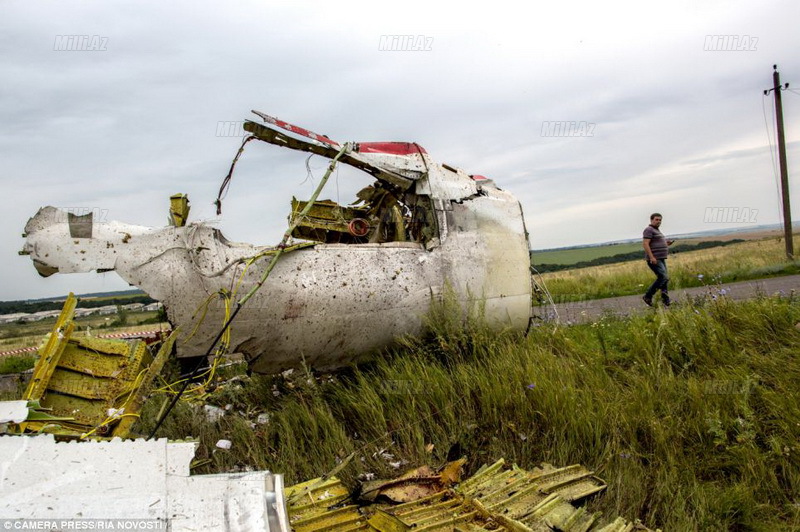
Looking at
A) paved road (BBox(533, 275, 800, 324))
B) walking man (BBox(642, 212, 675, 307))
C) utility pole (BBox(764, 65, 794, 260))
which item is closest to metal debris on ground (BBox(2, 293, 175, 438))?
paved road (BBox(533, 275, 800, 324))

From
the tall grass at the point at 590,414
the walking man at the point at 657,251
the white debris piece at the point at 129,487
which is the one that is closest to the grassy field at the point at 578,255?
the walking man at the point at 657,251

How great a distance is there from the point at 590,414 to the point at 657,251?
6.06 meters

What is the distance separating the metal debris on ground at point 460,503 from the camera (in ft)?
9.45

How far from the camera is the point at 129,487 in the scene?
2201 mm

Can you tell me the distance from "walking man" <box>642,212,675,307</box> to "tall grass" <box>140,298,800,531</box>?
10.9 ft

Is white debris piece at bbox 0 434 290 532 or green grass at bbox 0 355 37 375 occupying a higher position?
white debris piece at bbox 0 434 290 532

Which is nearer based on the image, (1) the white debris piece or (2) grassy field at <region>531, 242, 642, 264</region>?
(1) the white debris piece

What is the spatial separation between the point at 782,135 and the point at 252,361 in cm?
1714

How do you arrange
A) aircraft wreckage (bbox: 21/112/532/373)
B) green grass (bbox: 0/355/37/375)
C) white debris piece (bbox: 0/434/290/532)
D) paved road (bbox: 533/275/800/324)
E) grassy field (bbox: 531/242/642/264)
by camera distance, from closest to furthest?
white debris piece (bbox: 0/434/290/532) < aircraft wreckage (bbox: 21/112/532/373) < paved road (bbox: 533/275/800/324) < green grass (bbox: 0/355/37/375) < grassy field (bbox: 531/242/642/264)

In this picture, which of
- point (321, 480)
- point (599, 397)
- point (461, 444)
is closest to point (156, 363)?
point (321, 480)

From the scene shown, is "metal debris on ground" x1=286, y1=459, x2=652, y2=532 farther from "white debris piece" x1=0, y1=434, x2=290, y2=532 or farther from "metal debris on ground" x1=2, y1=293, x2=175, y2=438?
"metal debris on ground" x1=2, y1=293, x2=175, y2=438

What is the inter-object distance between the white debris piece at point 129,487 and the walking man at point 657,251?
26.9ft

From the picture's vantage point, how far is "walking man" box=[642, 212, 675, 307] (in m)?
8.97

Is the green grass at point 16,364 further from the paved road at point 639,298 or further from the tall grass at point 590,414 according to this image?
the paved road at point 639,298
